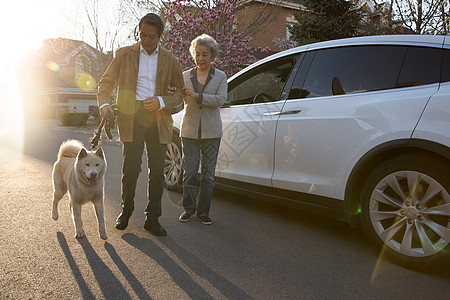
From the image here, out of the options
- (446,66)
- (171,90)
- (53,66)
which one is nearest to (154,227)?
(171,90)

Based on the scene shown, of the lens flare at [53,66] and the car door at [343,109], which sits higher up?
the lens flare at [53,66]

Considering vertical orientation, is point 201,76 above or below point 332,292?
above

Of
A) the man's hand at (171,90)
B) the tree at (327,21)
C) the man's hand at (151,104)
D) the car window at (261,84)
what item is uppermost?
the tree at (327,21)

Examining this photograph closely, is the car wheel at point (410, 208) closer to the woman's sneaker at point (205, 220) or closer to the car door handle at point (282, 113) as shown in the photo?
the car door handle at point (282, 113)

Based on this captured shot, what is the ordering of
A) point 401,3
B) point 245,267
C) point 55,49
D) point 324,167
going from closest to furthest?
point 245,267 → point 324,167 → point 401,3 → point 55,49

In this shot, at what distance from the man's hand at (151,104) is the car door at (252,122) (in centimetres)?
119

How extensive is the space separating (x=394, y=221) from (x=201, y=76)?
2.53 metres

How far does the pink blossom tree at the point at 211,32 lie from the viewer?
13734 millimetres

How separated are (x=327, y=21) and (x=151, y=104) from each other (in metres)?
14.4

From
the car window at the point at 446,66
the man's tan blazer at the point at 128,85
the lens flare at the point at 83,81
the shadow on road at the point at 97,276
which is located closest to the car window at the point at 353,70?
the car window at the point at 446,66

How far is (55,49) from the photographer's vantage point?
3278 cm

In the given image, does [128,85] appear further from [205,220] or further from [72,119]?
[72,119]

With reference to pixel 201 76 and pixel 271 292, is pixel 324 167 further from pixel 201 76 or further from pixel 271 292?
pixel 201 76

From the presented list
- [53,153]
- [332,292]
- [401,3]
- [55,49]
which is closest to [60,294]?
[332,292]
